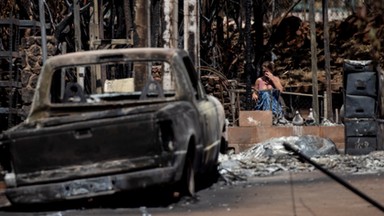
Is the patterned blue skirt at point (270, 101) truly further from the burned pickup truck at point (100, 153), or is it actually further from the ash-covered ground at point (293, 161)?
the burned pickup truck at point (100, 153)

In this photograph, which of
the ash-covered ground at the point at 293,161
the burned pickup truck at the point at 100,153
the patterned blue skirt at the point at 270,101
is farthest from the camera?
the patterned blue skirt at the point at 270,101

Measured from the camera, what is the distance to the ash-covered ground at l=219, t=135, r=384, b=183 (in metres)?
16.0

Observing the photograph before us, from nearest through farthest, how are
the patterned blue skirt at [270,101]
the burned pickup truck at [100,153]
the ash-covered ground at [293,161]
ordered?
the burned pickup truck at [100,153] < the ash-covered ground at [293,161] < the patterned blue skirt at [270,101]

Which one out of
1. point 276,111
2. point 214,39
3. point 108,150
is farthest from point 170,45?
point 214,39

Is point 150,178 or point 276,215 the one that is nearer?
point 276,215

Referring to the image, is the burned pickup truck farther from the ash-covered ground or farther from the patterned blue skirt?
the patterned blue skirt

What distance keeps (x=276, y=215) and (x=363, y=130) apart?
935 centimetres

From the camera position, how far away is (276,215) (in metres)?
10.8

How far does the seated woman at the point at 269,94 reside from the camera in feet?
84.4

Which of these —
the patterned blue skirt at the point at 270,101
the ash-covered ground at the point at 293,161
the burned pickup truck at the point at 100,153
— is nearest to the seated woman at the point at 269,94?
the patterned blue skirt at the point at 270,101

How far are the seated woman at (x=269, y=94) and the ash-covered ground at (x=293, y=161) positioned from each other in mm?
5124

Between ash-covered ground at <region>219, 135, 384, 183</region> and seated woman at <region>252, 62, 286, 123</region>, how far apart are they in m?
5.12

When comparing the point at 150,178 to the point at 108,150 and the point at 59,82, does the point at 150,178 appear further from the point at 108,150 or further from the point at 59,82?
the point at 59,82

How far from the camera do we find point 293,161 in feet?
57.1
